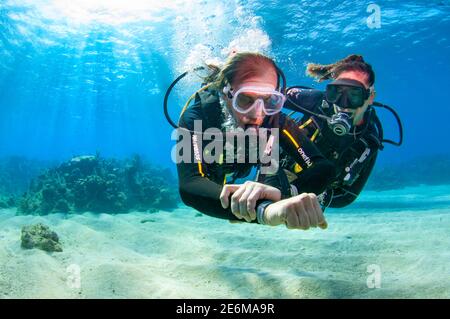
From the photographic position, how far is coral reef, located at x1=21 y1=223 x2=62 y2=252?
20.7ft

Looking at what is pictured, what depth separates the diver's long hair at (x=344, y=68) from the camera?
5.10 m

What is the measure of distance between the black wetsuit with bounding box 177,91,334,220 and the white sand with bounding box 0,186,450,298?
1.91 m

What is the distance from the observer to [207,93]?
11.0 feet

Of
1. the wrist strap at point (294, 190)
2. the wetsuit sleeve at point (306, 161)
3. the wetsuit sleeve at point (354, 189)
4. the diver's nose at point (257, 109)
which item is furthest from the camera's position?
the wetsuit sleeve at point (354, 189)

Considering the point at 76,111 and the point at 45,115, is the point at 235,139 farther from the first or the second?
the point at 45,115

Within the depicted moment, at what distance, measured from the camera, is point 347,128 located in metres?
4.51

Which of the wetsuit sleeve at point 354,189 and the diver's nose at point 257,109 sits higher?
the diver's nose at point 257,109

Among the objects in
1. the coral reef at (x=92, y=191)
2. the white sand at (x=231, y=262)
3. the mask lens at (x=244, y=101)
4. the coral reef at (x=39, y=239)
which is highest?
the coral reef at (x=92, y=191)

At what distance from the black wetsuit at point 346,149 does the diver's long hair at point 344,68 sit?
59 centimetres

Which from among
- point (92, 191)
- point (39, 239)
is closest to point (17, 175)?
point (92, 191)

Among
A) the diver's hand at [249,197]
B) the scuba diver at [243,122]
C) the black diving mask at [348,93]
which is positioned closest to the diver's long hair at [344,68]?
the black diving mask at [348,93]

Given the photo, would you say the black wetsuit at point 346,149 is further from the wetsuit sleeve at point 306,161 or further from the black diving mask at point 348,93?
the wetsuit sleeve at point 306,161

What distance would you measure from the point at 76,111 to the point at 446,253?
5607 centimetres
